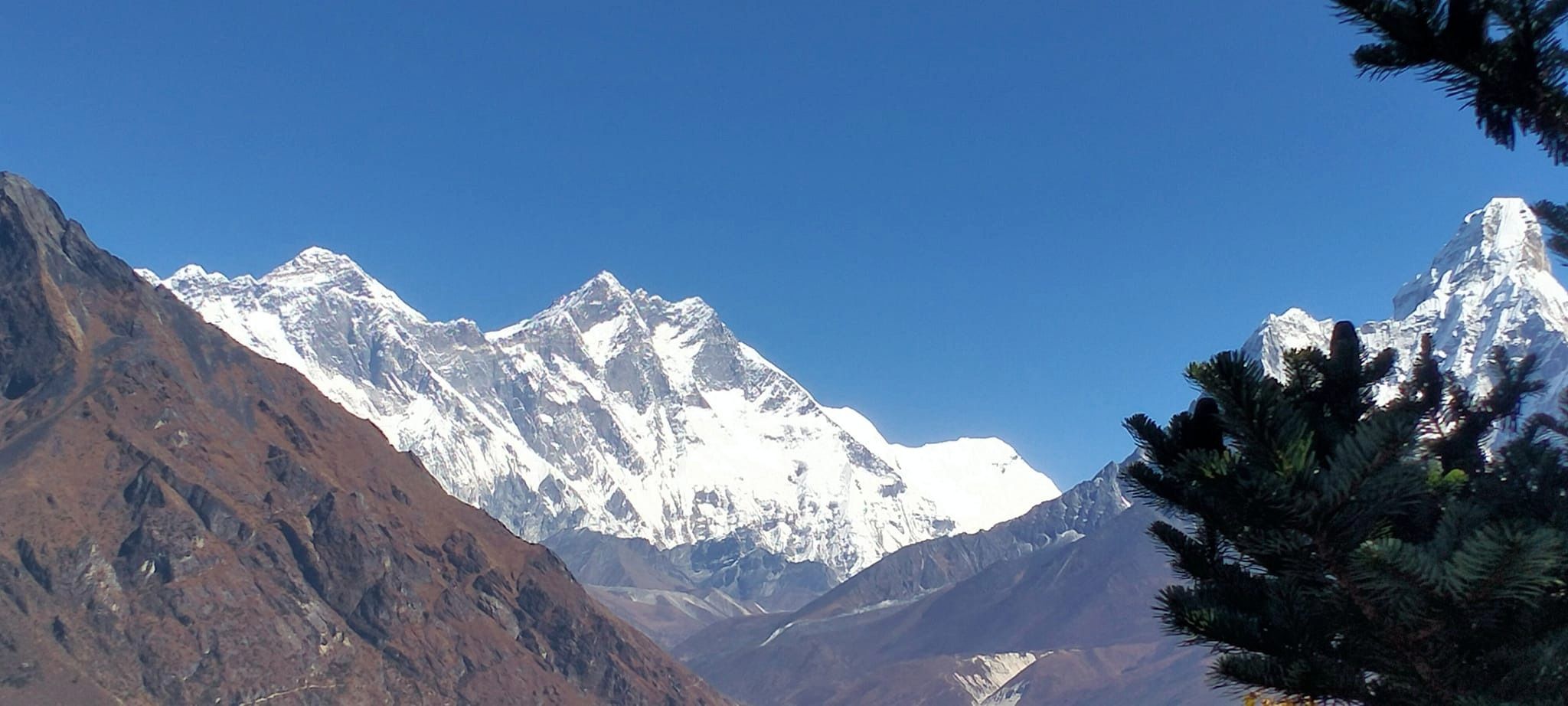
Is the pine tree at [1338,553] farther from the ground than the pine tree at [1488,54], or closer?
closer

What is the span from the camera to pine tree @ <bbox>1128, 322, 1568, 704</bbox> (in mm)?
9414

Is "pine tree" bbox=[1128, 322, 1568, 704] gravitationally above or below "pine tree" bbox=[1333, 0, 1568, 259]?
below

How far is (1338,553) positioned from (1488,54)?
13.0 feet

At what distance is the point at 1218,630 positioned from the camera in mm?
11352

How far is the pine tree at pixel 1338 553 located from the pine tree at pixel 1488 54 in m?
2.49

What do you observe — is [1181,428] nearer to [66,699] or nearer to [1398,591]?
[1398,591]

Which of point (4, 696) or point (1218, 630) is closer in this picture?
point (1218, 630)

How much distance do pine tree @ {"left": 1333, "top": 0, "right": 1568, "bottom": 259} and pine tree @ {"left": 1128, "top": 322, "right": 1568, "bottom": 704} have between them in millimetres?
2491

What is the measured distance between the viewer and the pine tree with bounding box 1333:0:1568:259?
969 cm

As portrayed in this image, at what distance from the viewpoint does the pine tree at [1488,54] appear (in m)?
9.69

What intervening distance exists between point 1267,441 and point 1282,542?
0.96m

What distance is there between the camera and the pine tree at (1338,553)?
30.9 ft

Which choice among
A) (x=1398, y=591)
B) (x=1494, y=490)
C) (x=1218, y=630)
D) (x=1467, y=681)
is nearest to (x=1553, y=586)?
(x=1467, y=681)

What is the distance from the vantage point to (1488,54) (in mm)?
9930
